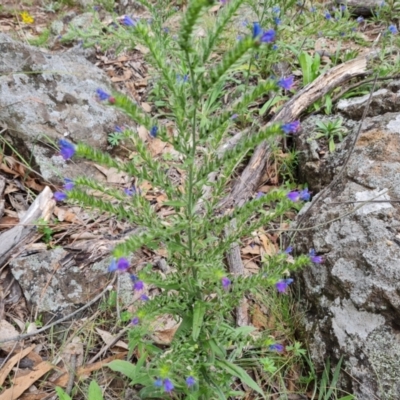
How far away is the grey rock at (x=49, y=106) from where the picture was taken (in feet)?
12.8

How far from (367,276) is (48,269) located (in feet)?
7.30

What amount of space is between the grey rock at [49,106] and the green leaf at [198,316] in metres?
2.15

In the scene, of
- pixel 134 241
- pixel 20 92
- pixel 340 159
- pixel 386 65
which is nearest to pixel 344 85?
pixel 386 65

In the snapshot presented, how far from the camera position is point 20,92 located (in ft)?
13.4

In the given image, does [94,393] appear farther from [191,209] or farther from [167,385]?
[191,209]

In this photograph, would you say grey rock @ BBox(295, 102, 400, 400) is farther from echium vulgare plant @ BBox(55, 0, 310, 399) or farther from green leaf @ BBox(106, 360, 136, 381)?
green leaf @ BBox(106, 360, 136, 381)

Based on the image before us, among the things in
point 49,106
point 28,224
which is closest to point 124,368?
point 28,224

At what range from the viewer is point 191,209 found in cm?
196

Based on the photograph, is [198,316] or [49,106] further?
[49,106]

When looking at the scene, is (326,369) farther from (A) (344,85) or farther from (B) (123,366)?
(A) (344,85)

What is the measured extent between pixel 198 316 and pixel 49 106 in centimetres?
289

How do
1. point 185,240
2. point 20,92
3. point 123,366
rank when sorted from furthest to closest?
point 20,92 → point 123,366 → point 185,240

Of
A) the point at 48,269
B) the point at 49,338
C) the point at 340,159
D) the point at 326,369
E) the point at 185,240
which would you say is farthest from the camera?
the point at 340,159

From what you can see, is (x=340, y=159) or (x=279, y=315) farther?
(x=340, y=159)
